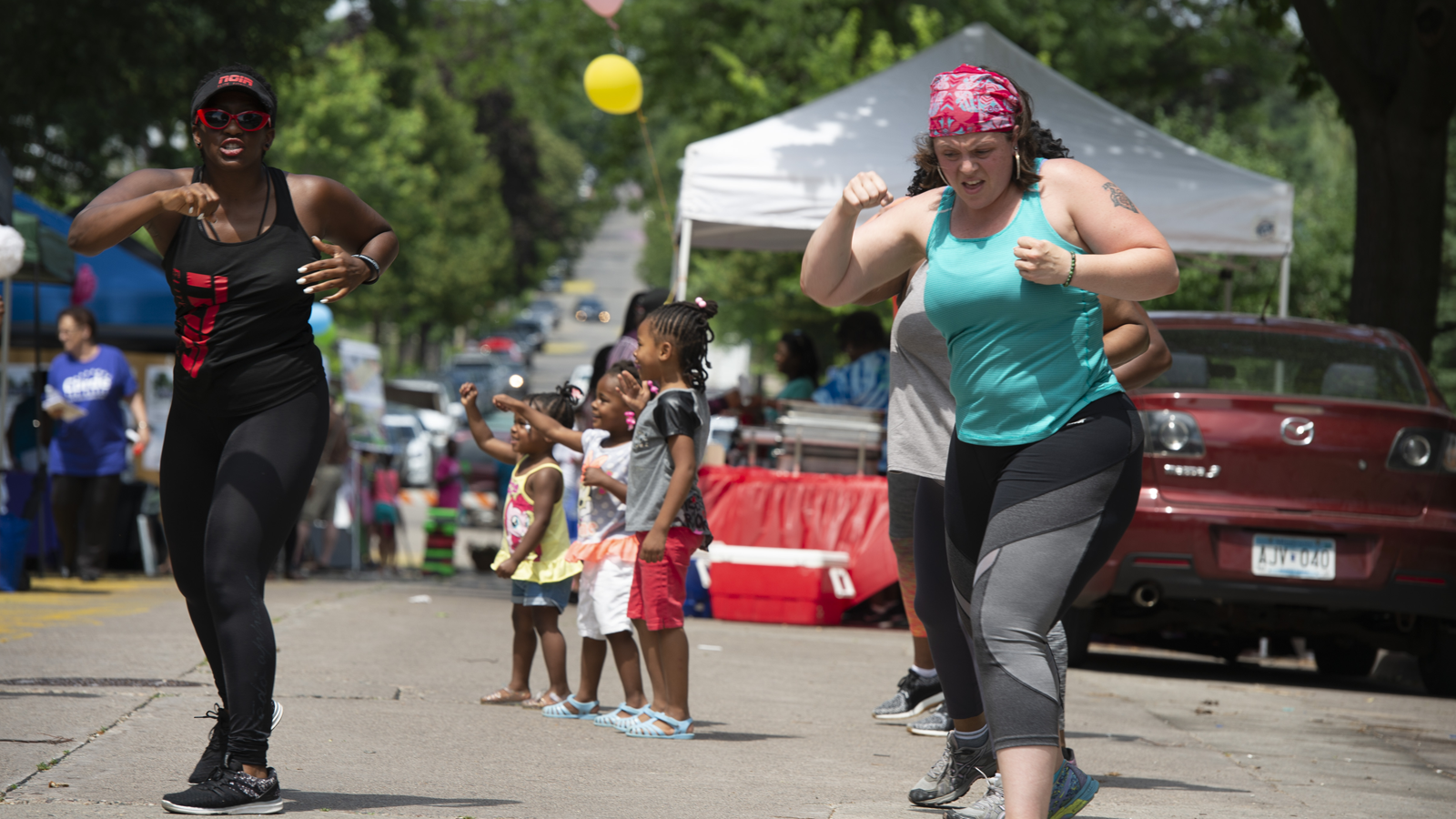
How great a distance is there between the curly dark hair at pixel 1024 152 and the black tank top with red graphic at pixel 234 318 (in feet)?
5.20

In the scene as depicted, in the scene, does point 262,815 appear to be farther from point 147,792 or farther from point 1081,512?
point 1081,512

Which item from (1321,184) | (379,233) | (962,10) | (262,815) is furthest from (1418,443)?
(1321,184)

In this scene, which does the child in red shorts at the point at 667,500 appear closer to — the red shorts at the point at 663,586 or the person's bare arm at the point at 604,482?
the red shorts at the point at 663,586

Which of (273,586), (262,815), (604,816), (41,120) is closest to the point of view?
(262,815)

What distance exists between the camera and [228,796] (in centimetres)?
360

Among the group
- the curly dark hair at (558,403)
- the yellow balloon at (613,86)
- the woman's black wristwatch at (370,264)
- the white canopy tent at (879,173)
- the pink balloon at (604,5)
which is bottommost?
the curly dark hair at (558,403)

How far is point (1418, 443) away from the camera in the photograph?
24.4ft

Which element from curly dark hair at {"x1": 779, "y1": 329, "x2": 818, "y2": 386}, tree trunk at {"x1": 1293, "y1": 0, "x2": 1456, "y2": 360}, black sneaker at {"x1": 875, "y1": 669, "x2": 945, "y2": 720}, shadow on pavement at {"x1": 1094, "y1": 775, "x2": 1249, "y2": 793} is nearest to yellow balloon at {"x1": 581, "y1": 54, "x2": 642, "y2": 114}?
curly dark hair at {"x1": 779, "y1": 329, "x2": 818, "y2": 386}

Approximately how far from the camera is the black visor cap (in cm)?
380

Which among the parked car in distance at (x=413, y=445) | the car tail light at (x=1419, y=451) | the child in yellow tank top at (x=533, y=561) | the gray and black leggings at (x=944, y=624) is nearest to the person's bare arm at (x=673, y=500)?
the child in yellow tank top at (x=533, y=561)

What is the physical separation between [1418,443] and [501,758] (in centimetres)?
491

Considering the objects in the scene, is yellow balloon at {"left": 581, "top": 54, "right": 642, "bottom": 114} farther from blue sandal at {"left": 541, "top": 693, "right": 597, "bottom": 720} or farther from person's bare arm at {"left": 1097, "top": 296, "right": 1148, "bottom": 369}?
person's bare arm at {"left": 1097, "top": 296, "right": 1148, "bottom": 369}

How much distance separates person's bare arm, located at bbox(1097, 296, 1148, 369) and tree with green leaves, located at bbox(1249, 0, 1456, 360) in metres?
7.11

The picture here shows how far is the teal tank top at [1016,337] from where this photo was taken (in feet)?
11.0
